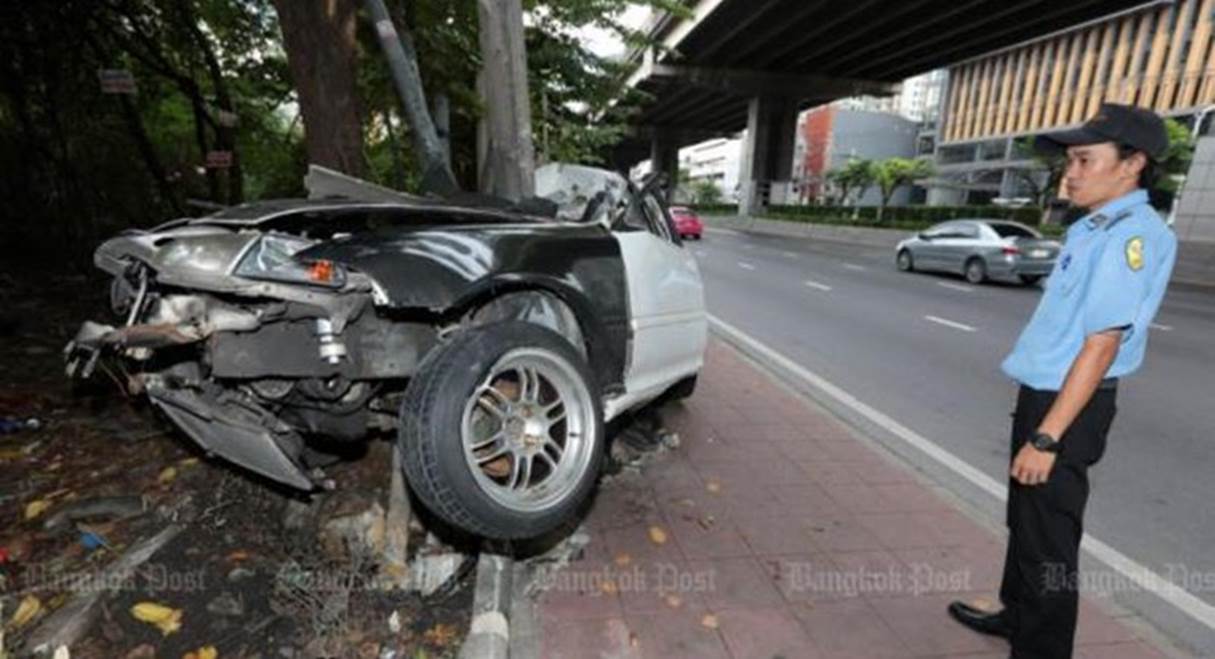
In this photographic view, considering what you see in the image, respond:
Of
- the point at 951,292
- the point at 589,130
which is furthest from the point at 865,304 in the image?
the point at 589,130

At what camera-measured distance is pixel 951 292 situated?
13266mm

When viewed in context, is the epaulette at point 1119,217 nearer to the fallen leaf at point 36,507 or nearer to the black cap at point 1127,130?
the black cap at point 1127,130

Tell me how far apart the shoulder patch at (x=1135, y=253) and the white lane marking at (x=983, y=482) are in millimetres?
1908

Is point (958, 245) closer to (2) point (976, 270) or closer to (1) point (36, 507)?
(2) point (976, 270)

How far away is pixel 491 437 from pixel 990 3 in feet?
93.5

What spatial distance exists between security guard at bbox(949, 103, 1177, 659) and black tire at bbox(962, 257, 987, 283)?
13.9 m

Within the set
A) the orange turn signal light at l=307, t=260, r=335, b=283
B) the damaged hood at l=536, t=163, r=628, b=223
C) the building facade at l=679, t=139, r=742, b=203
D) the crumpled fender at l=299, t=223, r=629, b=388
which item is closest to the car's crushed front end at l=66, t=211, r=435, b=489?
the orange turn signal light at l=307, t=260, r=335, b=283

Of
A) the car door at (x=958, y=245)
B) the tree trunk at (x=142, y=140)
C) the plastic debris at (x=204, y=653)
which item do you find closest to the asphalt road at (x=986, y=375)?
the car door at (x=958, y=245)

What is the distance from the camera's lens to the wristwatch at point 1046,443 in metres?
2.20

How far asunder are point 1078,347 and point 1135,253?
34 cm

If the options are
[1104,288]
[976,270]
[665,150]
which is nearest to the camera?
[1104,288]

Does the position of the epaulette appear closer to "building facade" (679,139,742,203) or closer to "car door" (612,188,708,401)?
"car door" (612,188,708,401)

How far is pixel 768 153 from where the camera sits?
43062 millimetres

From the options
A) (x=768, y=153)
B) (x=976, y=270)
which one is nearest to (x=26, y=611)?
(x=976, y=270)
